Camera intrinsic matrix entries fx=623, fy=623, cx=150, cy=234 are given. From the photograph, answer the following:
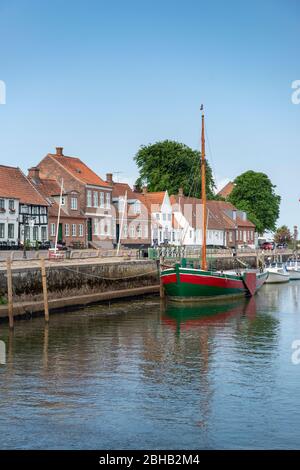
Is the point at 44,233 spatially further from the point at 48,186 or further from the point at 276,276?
the point at 276,276

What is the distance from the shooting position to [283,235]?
12494cm

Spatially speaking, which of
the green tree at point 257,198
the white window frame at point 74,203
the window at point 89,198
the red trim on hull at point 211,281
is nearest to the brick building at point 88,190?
the window at point 89,198

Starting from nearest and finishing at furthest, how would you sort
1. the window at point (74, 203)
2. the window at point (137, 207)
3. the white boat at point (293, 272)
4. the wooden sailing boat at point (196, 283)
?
1. the wooden sailing boat at point (196, 283)
2. the window at point (74, 203)
3. the white boat at point (293, 272)
4. the window at point (137, 207)

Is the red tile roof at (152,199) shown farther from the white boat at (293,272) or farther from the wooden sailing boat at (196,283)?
the wooden sailing boat at (196,283)

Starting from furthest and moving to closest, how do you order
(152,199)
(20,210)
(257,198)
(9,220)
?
(257,198) < (152,199) < (20,210) < (9,220)

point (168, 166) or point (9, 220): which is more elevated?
point (168, 166)

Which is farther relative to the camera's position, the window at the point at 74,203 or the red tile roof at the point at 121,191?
the red tile roof at the point at 121,191

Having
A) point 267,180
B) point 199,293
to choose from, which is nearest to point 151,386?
point 199,293

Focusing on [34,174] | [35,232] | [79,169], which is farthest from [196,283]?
[79,169]

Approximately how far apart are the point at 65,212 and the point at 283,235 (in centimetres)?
7493

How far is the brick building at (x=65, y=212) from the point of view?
2277 inches

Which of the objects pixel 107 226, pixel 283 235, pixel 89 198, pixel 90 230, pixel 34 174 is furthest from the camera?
pixel 283 235

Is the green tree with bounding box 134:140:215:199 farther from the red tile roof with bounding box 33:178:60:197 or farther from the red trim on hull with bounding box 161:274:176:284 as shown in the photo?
the red trim on hull with bounding box 161:274:176:284
